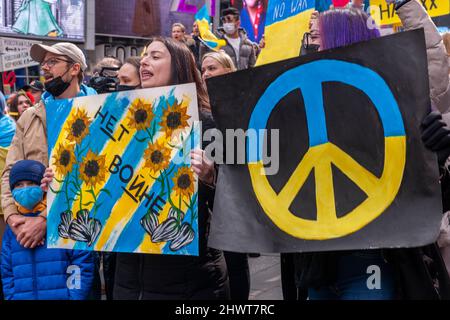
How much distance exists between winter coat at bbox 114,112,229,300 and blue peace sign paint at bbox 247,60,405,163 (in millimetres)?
390

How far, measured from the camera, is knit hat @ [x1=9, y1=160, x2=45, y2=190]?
3482 millimetres

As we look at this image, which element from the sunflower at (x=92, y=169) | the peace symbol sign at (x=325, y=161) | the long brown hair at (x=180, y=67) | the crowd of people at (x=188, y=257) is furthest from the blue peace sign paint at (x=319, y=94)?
the sunflower at (x=92, y=169)

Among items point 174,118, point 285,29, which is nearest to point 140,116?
point 174,118

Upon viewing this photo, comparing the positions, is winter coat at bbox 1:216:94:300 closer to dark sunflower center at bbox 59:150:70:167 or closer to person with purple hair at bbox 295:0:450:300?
dark sunflower center at bbox 59:150:70:167

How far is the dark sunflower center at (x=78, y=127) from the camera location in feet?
10.7

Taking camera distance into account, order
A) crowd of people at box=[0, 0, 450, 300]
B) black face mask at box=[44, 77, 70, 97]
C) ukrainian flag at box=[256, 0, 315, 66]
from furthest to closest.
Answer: ukrainian flag at box=[256, 0, 315, 66] → black face mask at box=[44, 77, 70, 97] → crowd of people at box=[0, 0, 450, 300]

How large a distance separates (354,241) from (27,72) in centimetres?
1974

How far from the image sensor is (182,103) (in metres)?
2.98

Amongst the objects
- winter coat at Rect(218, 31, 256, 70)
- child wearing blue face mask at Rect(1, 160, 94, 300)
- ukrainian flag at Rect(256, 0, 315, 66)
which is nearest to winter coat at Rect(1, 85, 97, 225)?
child wearing blue face mask at Rect(1, 160, 94, 300)

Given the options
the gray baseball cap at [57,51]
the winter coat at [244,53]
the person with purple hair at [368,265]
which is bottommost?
the person with purple hair at [368,265]

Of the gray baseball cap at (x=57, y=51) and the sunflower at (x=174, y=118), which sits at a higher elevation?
the gray baseball cap at (x=57, y=51)

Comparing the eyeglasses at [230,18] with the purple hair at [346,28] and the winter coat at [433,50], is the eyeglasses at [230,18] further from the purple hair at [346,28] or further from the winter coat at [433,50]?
the purple hair at [346,28]

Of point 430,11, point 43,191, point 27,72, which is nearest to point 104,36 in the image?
point 27,72

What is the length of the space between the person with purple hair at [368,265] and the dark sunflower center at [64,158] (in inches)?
48.9
